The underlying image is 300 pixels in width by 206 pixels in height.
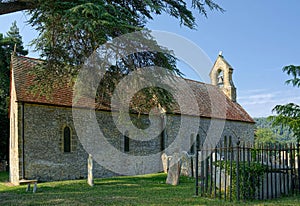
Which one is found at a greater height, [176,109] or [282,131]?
[176,109]

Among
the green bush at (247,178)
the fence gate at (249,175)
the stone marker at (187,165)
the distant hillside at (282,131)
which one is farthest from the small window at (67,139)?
the green bush at (247,178)

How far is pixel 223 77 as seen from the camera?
31938 mm

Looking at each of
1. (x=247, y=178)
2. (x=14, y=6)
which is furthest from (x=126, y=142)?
(x=14, y=6)

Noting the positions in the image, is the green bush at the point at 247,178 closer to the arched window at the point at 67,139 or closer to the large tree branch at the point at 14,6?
the large tree branch at the point at 14,6

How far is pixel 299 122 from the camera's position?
1052 cm

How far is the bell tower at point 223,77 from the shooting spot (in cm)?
3095

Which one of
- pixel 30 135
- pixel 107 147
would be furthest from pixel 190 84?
pixel 30 135

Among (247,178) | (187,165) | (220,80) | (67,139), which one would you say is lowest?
(187,165)

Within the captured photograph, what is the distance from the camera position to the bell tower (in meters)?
30.9

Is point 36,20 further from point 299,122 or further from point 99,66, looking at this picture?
point 299,122

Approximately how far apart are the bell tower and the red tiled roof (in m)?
0.80

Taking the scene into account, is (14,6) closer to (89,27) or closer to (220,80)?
(89,27)

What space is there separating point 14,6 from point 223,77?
25256 millimetres

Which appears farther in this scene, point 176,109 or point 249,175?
point 176,109
